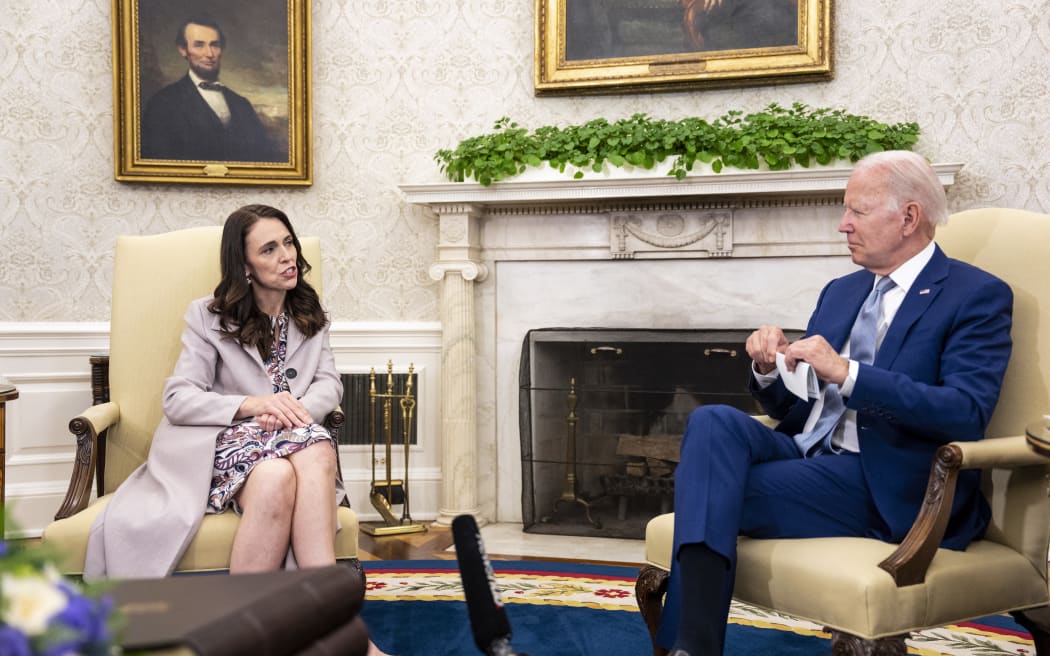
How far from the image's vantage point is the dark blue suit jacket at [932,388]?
80.4 inches

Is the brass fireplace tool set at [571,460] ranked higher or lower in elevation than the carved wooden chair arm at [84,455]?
lower

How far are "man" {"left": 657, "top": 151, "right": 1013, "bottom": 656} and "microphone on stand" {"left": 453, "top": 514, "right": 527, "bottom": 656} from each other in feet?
1.83

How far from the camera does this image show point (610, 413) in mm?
4344

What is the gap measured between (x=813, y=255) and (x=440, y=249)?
1.72m

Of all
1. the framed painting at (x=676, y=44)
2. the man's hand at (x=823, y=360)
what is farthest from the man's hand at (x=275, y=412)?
the framed painting at (x=676, y=44)

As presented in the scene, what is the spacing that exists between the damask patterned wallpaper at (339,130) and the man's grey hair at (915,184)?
6.76ft

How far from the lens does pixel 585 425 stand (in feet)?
14.4

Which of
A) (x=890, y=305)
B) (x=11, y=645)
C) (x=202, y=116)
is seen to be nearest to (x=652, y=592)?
(x=890, y=305)

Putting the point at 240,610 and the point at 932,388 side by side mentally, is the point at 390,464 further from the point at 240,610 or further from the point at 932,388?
the point at 240,610

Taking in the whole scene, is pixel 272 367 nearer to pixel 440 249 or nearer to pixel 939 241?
pixel 440 249

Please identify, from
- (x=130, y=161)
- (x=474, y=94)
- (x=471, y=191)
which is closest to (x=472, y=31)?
(x=474, y=94)

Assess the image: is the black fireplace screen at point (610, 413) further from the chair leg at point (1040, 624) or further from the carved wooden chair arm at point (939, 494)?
the carved wooden chair arm at point (939, 494)

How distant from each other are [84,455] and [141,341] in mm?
459

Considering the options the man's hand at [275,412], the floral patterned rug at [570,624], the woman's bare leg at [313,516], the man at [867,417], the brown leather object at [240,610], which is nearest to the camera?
the brown leather object at [240,610]
